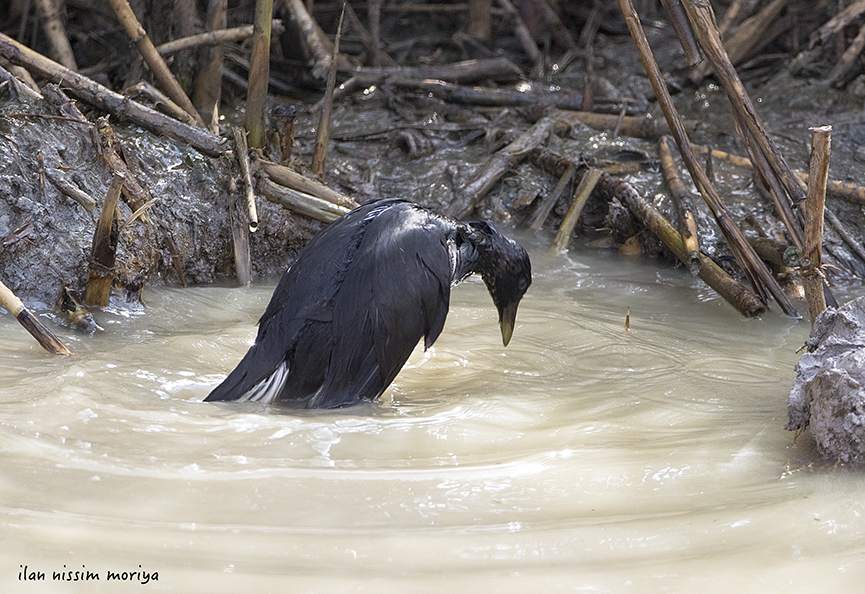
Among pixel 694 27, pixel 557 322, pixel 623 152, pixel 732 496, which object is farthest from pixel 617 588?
pixel 623 152

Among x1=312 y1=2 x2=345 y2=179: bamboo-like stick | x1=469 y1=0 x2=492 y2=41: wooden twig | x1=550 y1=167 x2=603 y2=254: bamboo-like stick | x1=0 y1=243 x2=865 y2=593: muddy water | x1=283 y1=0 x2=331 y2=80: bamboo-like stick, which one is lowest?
x1=0 y1=243 x2=865 y2=593: muddy water

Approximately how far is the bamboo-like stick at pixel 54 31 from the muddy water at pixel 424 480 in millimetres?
3008

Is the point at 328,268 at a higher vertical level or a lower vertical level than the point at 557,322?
higher

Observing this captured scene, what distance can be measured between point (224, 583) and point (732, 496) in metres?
1.37

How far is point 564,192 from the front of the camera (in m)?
5.95

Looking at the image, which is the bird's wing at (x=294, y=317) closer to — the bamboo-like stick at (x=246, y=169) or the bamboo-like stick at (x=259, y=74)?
the bamboo-like stick at (x=246, y=169)

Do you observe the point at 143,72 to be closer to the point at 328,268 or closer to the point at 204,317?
the point at 204,317

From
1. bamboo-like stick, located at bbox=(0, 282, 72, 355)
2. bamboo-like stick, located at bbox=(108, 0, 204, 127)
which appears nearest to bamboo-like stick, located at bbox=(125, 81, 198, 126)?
bamboo-like stick, located at bbox=(108, 0, 204, 127)

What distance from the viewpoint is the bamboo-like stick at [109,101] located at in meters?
4.37

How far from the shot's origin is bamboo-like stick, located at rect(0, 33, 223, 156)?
4371 millimetres

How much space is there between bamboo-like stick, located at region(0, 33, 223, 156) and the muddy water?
4.61 feet

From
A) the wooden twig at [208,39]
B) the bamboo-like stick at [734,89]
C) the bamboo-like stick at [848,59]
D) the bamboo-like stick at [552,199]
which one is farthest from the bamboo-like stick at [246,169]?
the bamboo-like stick at [848,59]

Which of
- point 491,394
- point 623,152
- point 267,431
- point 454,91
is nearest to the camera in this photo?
point 267,431

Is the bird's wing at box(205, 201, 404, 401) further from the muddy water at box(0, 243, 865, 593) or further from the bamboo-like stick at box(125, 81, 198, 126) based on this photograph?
the bamboo-like stick at box(125, 81, 198, 126)
